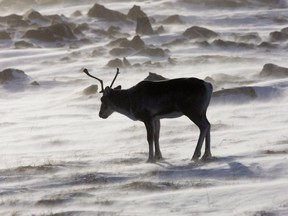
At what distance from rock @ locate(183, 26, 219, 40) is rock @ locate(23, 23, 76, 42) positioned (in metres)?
9.20

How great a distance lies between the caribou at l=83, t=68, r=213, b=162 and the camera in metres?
12.7

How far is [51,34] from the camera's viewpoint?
48.1m

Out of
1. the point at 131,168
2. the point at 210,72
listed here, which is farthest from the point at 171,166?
the point at 210,72

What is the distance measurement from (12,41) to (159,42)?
37.8ft

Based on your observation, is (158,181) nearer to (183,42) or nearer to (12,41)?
(183,42)

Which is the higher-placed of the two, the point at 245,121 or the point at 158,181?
the point at 158,181

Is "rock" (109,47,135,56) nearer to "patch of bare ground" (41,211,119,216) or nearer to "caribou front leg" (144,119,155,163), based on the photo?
"caribou front leg" (144,119,155,163)

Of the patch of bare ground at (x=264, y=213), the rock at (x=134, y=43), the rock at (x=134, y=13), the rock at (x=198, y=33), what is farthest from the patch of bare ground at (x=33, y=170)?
the rock at (x=134, y=13)

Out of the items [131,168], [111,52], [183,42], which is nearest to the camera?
[131,168]

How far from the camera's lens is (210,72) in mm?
33125

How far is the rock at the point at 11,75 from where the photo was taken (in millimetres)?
33844

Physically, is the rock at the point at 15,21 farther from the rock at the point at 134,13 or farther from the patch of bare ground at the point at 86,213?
the patch of bare ground at the point at 86,213

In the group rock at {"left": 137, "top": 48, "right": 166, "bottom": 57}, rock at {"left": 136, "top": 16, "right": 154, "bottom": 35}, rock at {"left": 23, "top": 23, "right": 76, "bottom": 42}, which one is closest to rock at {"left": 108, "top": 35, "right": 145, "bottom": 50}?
rock at {"left": 137, "top": 48, "right": 166, "bottom": 57}

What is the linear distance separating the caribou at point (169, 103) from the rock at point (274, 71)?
1788 centimetres
